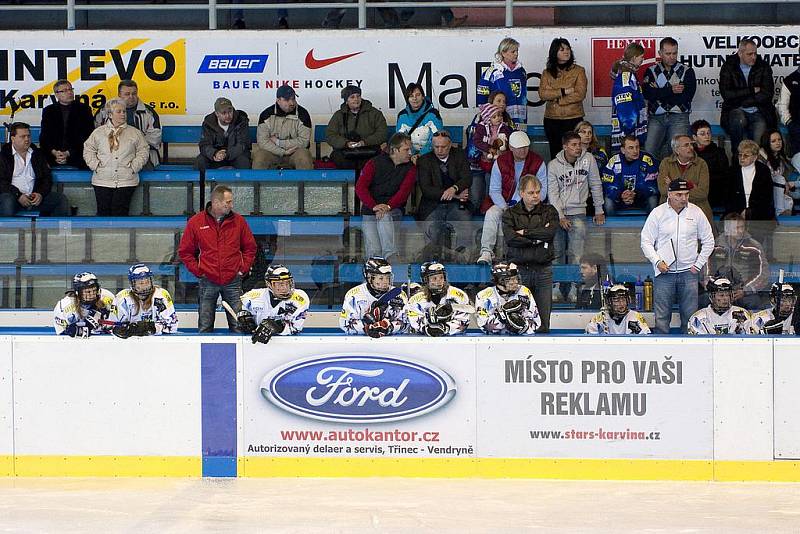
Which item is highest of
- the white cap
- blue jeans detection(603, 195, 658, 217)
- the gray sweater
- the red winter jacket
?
the white cap

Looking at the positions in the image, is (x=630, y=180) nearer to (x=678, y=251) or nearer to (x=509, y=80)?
(x=509, y=80)

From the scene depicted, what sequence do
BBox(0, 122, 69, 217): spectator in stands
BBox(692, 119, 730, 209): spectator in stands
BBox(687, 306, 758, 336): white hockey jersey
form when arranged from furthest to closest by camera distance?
BBox(0, 122, 69, 217): spectator in stands
BBox(692, 119, 730, 209): spectator in stands
BBox(687, 306, 758, 336): white hockey jersey

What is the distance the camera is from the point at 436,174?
10.2 m

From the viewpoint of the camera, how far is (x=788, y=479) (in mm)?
7844

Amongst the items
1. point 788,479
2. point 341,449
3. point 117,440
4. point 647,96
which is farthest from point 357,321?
point 647,96

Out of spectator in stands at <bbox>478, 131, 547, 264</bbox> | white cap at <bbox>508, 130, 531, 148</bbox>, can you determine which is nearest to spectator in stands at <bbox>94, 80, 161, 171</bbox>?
spectator in stands at <bbox>478, 131, 547, 264</bbox>

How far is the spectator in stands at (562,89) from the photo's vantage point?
11.1 m

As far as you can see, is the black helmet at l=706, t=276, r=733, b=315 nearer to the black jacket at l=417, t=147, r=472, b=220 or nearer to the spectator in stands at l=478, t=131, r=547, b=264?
the spectator in stands at l=478, t=131, r=547, b=264

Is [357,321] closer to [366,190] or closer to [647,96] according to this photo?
[366,190]

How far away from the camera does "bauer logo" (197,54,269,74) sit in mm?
12211

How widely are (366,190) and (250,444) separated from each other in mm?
2782

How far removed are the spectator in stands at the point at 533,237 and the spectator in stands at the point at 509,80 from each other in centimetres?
209

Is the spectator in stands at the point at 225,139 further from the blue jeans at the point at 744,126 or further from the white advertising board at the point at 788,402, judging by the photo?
the white advertising board at the point at 788,402

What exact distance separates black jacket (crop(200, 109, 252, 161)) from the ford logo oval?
3508mm
